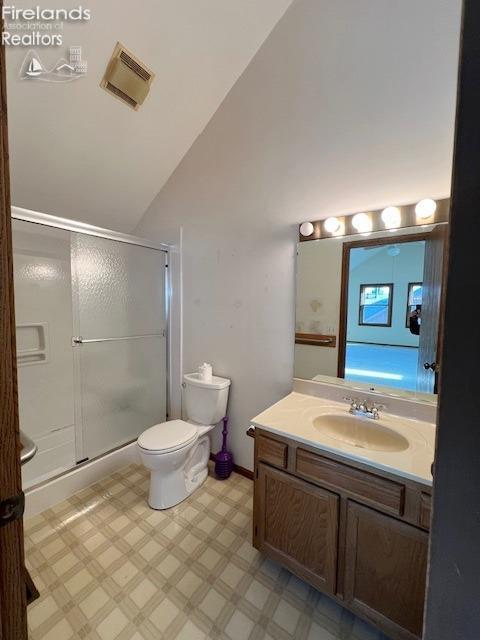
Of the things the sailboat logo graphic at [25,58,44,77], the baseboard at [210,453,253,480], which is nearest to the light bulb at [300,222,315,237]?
the sailboat logo graphic at [25,58,44,77]

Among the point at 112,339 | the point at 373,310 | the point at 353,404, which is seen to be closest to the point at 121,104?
the point at 112,339

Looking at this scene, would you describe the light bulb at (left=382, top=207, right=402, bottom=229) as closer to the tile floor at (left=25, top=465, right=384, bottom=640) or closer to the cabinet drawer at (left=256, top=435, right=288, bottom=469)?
the cabinet drawer at (left=256, top=435, right=288, bottom=469)

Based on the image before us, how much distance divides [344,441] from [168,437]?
3.83 ft

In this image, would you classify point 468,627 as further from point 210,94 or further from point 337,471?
point 210,94

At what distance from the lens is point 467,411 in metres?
0.36

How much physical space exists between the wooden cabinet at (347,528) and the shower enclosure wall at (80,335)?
1.51 metres

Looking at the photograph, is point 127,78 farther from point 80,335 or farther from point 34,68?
point 80,335

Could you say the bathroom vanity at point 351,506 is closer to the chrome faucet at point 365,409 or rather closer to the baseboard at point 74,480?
the chrome faucet at point 365,409

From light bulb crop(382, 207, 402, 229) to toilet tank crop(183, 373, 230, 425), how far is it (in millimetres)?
1534

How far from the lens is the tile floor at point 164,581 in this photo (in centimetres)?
119

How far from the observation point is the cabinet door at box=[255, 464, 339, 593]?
3.98 feet

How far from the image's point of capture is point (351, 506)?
1151 millimetres

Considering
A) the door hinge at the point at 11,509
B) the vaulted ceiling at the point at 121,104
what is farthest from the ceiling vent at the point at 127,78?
the door hinge at the point at 11,509

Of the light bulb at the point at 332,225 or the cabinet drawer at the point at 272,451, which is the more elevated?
the light bulb at the point at 332,225
